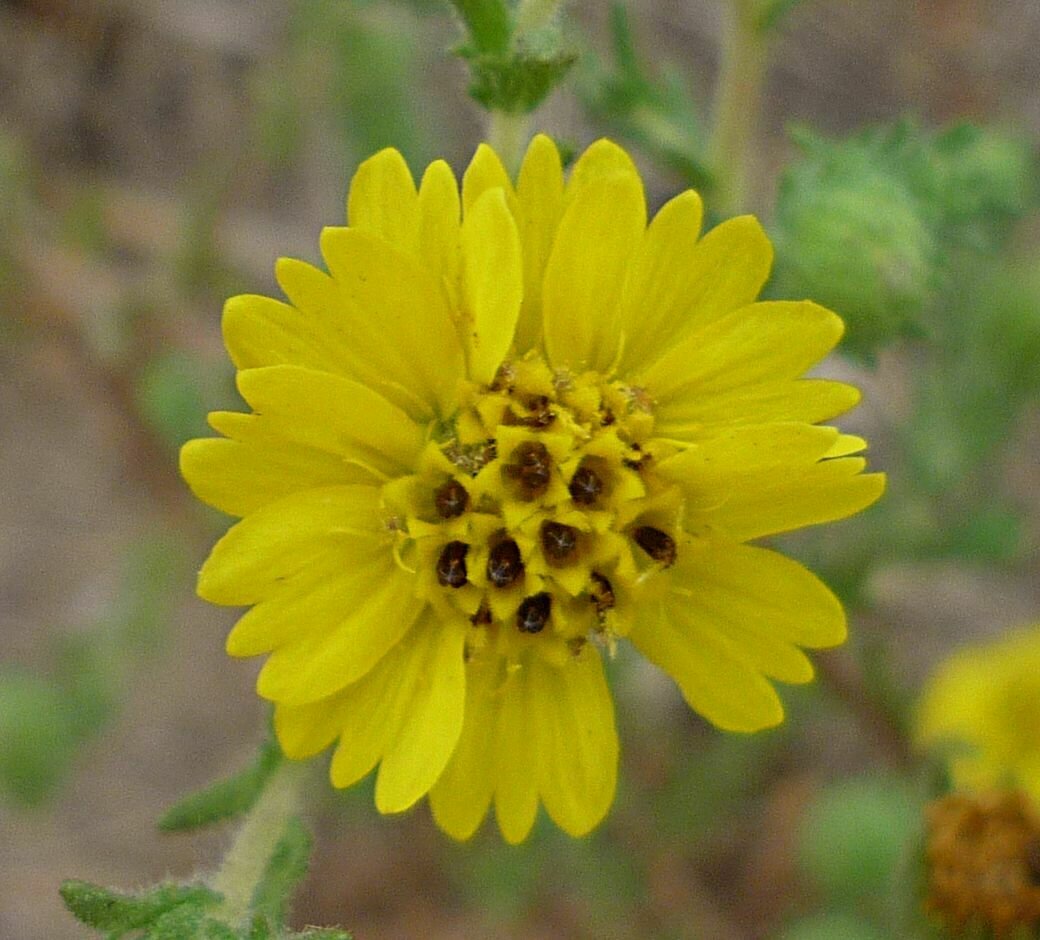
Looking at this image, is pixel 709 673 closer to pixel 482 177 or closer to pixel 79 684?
pixel 482 177

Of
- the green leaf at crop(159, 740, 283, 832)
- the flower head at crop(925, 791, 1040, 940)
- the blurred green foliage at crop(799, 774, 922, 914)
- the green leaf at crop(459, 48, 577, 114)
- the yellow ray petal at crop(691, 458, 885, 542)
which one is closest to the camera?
the yellow ray petal at crop(691, 458, 885, 542)

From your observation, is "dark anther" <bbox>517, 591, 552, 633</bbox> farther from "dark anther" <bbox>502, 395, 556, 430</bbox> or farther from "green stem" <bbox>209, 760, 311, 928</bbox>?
"green stem" <bbox>209, 760, 311, 928</bbox>

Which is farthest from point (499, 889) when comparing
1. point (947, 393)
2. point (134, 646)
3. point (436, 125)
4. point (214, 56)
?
point (214, 56)

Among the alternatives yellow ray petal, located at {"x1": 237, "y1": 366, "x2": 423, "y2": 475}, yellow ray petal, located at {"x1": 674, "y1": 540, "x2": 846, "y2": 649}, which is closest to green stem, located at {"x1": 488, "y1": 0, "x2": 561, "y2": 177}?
yellow ray petal, located at {"x1": 237, "y1": 366, "x2": 423, "y2": 475}

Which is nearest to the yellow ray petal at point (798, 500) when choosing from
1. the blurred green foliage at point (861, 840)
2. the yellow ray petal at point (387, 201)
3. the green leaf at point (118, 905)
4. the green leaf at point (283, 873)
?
the yellow ray petal at point (387, 201)

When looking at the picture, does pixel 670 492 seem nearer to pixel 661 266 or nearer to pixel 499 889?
pixel 661 266

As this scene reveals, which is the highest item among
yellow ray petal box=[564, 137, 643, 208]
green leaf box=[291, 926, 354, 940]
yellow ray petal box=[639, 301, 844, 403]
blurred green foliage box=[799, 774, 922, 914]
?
blurred green foliage box=[799, 774, 922, 914]

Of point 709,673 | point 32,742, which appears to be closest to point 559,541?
point 709,673
